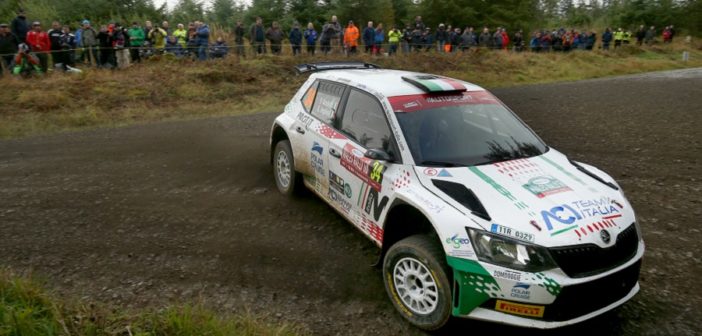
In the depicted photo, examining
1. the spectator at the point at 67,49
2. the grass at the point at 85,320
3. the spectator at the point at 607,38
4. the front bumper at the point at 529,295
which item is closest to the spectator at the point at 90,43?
the spectator at the point at 67,49

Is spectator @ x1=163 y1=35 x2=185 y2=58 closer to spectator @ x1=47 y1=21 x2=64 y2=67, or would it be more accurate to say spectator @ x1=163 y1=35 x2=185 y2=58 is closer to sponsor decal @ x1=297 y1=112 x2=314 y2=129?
spectator @ x1=47 y1=21 x2=64 y2=67

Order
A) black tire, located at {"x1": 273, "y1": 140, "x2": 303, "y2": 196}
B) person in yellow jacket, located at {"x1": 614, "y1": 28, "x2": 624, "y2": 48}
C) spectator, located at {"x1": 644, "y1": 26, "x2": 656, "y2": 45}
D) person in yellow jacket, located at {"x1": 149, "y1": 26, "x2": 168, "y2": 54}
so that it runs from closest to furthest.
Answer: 1. black tire, located at {"x1": 273, "y1": 140, "x2": 303, "y2": 196}
2. person in yellow jacket, located at {"x1": 149, "y1": 26, "x2": 168, "y2": 54}
3. person in yellow jacket, located at {"x1": 614, "y1": 28, "x2": 624, "y2": 48}
4. spectator, located at {"x1": 644, "y1": 26, "x2": 656, "y2": 45}

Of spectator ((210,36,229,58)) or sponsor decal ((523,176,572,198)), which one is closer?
sponsor decal ((523,176,572,198))

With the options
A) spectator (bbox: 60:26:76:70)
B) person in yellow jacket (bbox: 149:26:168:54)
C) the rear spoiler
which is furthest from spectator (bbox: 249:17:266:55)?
the rear spoiler

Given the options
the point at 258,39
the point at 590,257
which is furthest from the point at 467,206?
the point at 258,39

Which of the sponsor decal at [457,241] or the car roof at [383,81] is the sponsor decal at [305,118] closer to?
the car roof at [383,81]

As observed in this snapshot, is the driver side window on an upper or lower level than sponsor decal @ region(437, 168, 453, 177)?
upper

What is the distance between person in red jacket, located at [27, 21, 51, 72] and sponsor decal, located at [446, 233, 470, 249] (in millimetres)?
15514

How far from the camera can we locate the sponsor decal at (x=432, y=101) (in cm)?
470

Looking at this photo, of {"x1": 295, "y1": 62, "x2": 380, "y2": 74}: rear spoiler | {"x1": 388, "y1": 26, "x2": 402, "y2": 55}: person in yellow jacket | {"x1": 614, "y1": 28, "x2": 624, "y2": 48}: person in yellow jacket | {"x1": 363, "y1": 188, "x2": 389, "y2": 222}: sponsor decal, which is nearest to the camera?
{"x1": 363, "y1": 188, "x2": 389, "y2": 222}: sponsor decal

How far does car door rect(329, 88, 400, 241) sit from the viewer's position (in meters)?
4.41

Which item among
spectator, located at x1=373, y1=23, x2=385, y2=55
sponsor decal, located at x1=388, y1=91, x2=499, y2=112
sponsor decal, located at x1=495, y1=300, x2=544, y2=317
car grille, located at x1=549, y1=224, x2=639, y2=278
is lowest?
sponsor decal, located at x1=495, y1=300, x2=544, y2=317

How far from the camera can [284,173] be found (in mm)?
6578

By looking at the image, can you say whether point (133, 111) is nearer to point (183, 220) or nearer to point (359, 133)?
point (183, 220)
